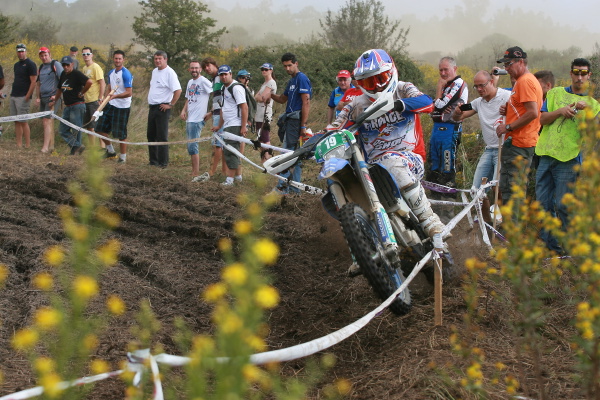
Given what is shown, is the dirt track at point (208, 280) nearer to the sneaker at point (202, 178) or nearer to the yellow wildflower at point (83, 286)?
the sneaker at point (202, 178)

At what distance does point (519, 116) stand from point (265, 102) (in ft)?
15.5

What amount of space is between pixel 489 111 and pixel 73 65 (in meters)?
7.91

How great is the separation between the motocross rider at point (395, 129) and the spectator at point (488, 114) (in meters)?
2.28

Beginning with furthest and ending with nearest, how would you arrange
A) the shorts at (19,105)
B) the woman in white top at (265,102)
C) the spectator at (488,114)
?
the shorts at (19,105) → the woman in white top at (265,102) → the spectator at (488,114)

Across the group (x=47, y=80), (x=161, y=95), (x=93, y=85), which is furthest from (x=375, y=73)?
(x=47, y=80)

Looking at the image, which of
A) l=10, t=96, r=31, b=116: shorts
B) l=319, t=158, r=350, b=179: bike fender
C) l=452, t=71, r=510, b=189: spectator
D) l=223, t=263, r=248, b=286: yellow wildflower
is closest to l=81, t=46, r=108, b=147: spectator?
l=10, t=96, r=31, b=116: shorts

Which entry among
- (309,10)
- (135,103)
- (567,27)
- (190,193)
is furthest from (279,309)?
(309,10)

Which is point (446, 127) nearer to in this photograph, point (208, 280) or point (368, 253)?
point (208, 280)

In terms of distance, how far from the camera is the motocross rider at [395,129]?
503 centimetres

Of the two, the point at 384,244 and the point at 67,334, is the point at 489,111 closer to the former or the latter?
the point at 384,244

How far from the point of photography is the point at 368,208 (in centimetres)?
489

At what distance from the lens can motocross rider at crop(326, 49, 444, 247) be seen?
→ 5.03 m

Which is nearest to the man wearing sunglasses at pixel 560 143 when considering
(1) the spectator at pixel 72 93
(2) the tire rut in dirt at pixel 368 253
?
(2) the tire rut in dirt at pixel 368 253

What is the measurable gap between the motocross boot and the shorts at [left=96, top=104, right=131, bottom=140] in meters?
7.94
